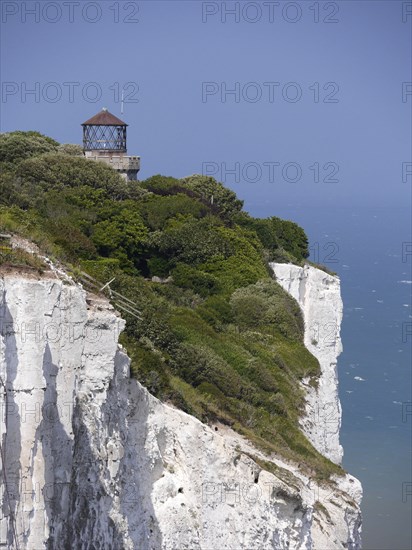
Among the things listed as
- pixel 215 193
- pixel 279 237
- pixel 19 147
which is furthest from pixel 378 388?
pixel 19 147

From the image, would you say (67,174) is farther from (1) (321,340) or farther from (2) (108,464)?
(2) (108,464)

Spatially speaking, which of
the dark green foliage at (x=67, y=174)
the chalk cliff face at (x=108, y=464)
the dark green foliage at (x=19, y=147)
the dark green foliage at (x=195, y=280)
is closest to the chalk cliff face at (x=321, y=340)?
the dark green foliage at (x=195, y=280)

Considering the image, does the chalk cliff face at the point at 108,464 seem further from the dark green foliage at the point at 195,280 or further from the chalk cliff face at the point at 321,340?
the dark green foliage at the point at 195,280

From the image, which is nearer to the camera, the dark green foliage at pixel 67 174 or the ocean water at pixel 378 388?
the dark green foliage at pixel 67 174

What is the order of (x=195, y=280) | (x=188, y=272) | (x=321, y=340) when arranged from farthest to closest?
(x=321, y=340) → (x=188, y=272) → (x=195, y=280)

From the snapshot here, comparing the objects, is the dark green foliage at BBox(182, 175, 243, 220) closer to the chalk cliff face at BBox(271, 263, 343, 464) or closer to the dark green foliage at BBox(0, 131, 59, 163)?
the dark green foliage at BBox(0, 131, 59, 163)
